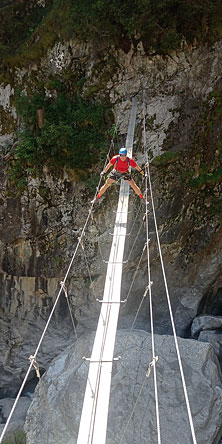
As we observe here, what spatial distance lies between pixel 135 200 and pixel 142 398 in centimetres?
332

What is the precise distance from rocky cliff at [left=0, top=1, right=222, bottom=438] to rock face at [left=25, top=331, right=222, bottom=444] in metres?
1.26

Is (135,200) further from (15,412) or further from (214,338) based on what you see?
(15,412)

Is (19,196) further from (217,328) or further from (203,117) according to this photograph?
(217,328)

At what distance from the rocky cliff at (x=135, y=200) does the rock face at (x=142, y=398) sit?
4.12ft

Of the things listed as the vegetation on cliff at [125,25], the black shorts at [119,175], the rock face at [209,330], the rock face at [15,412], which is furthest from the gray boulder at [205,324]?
the vegetation on cliff at [125,25]

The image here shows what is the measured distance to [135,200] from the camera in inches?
247

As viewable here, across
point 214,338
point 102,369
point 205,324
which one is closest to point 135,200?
point 205,324

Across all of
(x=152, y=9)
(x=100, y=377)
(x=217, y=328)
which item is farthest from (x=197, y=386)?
(x=152, y=9)

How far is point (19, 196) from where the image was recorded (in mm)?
6844

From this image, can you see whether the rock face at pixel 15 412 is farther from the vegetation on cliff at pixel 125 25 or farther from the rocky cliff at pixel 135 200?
the vegetation on cliff at pixel 125 25

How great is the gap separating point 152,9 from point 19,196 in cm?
426

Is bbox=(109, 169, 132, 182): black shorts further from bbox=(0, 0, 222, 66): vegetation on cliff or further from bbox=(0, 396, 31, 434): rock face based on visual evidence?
bbox=(0, 396, 31, 434): rock face

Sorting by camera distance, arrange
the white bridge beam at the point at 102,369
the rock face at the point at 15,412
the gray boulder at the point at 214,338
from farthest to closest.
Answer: the rock face at the point at 15,412
the gray boulder at the point at 214,338
the white bridge beam at the point at 102,369

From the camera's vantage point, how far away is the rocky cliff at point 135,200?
A: 6.43 metres
